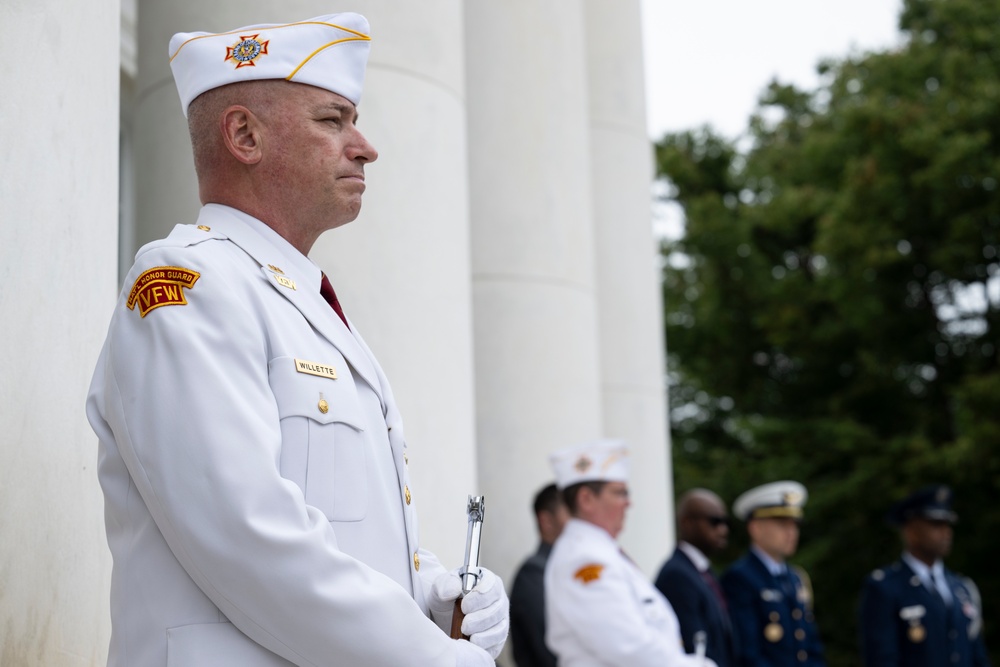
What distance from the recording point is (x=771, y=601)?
8.57 metres

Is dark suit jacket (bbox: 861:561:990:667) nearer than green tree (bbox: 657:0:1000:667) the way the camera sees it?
Yes

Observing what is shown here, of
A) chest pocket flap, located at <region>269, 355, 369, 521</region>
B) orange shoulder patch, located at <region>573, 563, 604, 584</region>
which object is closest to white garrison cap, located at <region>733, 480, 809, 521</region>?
orange shoulder patch, located at <region>573, 563, 604, 584</region>

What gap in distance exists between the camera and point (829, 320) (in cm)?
2072

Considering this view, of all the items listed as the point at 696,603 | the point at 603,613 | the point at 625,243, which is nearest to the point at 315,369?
the point at 603,613

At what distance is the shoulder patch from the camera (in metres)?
2.43

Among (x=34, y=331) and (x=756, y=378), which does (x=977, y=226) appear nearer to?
(x=756, y=378)

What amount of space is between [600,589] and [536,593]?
1.25 meters

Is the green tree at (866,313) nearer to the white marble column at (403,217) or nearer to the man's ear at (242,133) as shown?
the white marble column at (403,217)

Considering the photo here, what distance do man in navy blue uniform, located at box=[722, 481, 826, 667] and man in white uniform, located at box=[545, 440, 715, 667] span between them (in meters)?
1.98

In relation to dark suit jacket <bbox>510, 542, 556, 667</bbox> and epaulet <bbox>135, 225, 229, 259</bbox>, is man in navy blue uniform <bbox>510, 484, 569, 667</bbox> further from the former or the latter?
epaulet <bbox>135, 225, 229, 259</bbox>

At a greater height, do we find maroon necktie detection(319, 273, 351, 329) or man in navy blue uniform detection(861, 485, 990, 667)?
maroon necktie detection(319, 273, 351, 329)

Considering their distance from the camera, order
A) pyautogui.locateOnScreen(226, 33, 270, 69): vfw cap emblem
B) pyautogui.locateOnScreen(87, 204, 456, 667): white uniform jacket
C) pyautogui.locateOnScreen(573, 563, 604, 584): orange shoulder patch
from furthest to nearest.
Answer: pyautogui.locateOnScreen(573, 563, 604, 584): orange shoulder patch
pyautogui.locateOnScreen(226, 33, 270, 69): vfw cap emblem
pyautogui.locateOnScreen(87, 204, 456, 667): white uniform jacket

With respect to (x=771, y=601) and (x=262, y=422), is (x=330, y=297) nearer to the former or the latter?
(x=262, y=422)

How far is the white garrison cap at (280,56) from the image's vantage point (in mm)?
2799
